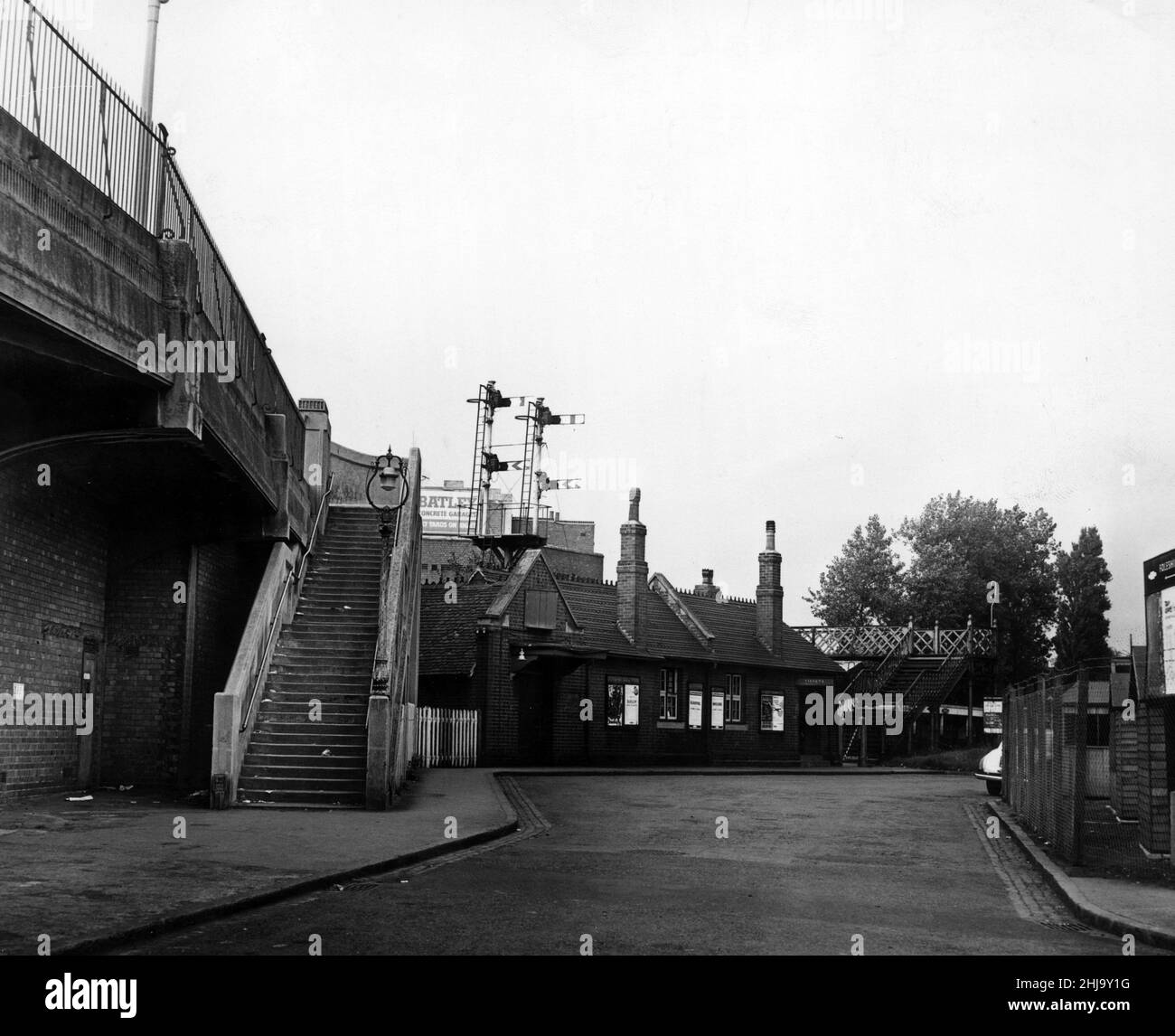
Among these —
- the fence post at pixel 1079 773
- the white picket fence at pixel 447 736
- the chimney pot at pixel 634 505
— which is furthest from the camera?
the chimney pot at pixel 634 505

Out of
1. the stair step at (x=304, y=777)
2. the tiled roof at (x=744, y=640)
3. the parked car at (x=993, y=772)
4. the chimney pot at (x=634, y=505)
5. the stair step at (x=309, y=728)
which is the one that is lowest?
the parked car at (x=993, y=772)

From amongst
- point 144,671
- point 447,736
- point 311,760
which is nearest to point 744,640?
point 447,736

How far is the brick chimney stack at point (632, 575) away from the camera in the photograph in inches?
1577

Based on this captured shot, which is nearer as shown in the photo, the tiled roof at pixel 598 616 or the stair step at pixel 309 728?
the stair step at pixel 309 728

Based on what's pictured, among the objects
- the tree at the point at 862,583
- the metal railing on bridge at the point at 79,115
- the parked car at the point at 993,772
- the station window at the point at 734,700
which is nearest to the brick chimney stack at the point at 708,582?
the tree at the point at 862,583

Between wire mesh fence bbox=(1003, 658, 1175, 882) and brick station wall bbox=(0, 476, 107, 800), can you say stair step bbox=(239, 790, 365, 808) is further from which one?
wire mesh fence bbox=(1003, 658, 1175, 882)

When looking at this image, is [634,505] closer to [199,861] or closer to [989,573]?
[199,861]

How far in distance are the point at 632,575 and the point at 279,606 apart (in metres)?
21.3

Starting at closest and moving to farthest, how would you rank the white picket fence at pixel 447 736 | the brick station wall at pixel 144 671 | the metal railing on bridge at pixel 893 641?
the brick station wall at pixel 144 671 → the white picket fence at pixel 447 736 → the metal railing on bridge at pixel 893 641

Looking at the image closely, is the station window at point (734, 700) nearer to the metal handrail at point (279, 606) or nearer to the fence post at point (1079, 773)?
the metal handrail at point (279, 606)

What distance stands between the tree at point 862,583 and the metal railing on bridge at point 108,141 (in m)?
58.3

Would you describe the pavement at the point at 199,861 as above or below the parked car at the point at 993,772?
above

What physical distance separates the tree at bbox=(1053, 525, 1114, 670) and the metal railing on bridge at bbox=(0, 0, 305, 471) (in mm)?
70002
